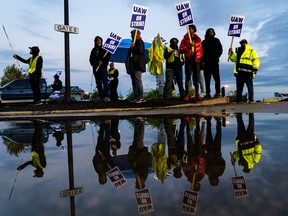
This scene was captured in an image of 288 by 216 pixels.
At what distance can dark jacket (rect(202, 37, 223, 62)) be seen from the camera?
40.0 feet

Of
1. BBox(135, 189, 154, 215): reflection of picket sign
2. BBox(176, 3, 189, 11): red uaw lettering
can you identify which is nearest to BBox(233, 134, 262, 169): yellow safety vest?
BBox(135, 189, 154, 215): reflection of picket sign

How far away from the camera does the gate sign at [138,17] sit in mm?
12836

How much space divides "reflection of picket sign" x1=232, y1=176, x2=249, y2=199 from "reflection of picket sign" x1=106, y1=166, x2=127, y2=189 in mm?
884

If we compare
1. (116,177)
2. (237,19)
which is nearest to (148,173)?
(116,177)

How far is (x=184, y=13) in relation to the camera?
12.5 m

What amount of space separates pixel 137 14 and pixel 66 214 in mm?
11244

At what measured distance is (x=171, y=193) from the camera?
274 cm

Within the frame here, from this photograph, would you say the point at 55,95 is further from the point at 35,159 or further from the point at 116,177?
the point at 116,177

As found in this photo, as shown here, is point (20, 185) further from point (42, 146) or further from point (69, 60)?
point (69, 60)

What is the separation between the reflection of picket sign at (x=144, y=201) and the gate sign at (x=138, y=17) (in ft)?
34.7

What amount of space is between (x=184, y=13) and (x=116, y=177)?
995cm

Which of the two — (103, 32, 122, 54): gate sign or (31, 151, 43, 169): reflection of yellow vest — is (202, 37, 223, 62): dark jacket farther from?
(31, 151, 43, 169): reflection of yellow vest

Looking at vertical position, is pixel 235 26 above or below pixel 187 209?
above

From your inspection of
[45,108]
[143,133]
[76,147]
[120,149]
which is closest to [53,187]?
[120,149]
